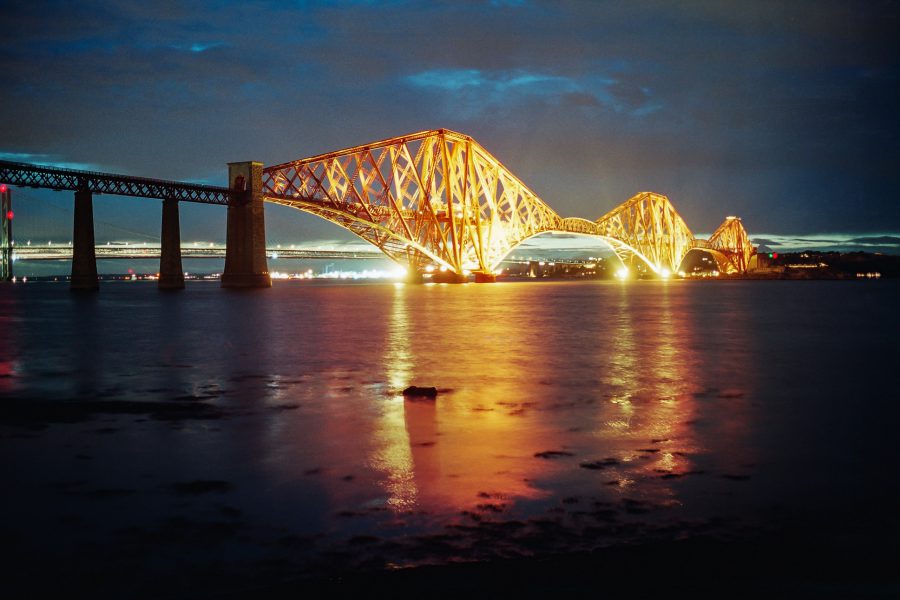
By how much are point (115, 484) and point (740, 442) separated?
7.49 meters

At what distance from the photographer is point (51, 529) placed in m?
6.12

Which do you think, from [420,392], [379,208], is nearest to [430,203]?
[379,208]

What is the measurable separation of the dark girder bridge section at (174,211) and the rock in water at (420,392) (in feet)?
188

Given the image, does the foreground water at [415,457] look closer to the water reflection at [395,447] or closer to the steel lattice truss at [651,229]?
the water reflection at [395,447]

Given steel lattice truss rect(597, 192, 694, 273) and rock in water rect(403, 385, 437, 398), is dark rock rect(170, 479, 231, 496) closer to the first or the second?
rock in water rect(403, 385, 437, 398)

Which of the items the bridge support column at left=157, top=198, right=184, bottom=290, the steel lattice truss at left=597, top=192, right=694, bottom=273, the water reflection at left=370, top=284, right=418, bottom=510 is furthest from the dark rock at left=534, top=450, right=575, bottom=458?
the steel lattice truss at left=597, top=192, right=694, bottom=273

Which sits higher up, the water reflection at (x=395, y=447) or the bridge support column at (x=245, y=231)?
the bridge support column at (x=245, y=231)

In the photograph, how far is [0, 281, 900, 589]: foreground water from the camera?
5844 mm

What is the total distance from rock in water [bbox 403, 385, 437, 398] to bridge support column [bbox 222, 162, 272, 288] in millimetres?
67732

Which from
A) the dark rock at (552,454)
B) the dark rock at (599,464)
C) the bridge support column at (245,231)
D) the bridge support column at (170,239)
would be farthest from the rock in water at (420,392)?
the bridge support column at (245,231)

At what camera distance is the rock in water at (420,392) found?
1382 cm

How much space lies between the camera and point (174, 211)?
74500mm

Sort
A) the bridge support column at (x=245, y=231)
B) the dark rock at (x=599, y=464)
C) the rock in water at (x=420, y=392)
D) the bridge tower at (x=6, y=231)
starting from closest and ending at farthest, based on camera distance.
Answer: the dark rock at (x=599, y=464) → the rock in water at (x=420, y=392) → the bridge support column at (x=245, y=231) → the bridge tower at (x=6, y=231)

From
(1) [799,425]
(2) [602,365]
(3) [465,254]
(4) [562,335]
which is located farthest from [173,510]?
(3) [465,254]
